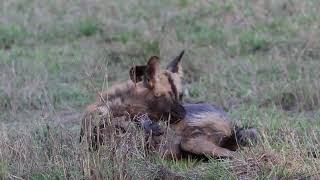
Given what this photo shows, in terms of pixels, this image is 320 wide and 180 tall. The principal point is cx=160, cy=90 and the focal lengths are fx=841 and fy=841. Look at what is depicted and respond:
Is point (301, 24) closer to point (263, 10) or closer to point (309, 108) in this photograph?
point (263, 10)

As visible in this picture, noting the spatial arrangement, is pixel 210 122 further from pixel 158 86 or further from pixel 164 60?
pixel 164 60

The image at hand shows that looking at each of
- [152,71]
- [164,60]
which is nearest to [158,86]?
[152,71]

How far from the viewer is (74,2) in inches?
521

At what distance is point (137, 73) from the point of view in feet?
22.4

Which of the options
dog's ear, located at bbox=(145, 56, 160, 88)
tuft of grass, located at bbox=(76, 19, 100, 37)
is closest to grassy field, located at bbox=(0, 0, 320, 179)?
tuft of grass, located at bbox=(76, 19, 100, 37)

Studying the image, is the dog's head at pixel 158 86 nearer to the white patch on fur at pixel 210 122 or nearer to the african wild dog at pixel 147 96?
the african wild dog at pixel 147 96

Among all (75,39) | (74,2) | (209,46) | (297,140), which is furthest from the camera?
(74,2)

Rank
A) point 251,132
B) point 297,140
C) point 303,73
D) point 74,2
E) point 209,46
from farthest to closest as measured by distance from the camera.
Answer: point 74,2
point 209,46
point 303,73
point 251,132
point 297,140

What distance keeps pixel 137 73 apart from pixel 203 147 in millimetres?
1023

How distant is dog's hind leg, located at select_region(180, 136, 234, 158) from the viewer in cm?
600

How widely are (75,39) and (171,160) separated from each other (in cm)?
569

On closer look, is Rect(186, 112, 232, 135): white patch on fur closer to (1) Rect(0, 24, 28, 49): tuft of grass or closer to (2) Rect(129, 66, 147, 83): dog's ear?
(2) Rect(129, 66, 147, 83): dog's ear

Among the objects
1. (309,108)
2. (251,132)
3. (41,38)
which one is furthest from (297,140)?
(41,38)

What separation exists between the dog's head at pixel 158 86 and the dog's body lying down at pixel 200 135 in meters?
0.16
